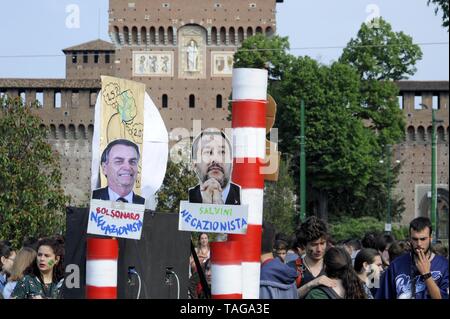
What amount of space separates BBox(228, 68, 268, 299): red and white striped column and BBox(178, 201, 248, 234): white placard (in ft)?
0.14

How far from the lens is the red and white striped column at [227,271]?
5543 millimetres

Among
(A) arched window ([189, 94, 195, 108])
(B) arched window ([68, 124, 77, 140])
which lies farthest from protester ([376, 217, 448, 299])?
(B) arched window ([68, 124, 77, 140])

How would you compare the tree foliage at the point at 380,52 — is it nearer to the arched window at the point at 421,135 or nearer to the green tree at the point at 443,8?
the arched window at the point at 421,135

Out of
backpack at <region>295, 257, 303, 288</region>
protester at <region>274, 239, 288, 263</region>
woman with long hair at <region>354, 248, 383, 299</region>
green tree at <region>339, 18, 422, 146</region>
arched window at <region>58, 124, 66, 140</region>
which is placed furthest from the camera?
arched window at <region>58, 124, 66, 140</region>

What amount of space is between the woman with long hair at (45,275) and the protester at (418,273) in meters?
1.84

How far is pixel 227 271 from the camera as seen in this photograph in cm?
554

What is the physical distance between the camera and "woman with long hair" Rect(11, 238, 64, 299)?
7234 millimetres

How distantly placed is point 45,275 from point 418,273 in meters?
2.17

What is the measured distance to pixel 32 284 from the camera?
7.28 meters

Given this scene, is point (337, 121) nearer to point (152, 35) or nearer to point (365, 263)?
point (152, 35)

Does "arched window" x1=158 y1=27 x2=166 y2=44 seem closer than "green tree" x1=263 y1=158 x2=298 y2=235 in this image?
No

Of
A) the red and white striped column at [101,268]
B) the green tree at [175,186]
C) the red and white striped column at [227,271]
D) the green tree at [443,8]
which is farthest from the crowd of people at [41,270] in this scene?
the green tree at [175,186]

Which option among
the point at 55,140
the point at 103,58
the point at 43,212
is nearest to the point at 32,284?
the point at 43,212

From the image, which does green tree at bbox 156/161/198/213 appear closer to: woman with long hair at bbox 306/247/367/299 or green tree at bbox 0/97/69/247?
green tree at bbox 0/97/69/247
